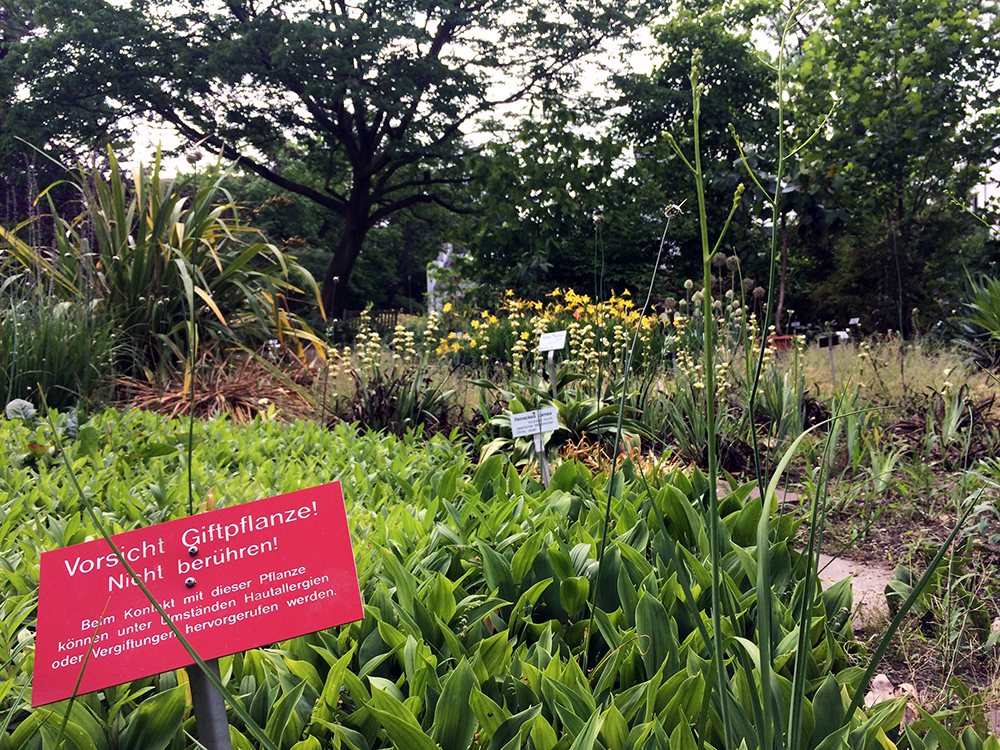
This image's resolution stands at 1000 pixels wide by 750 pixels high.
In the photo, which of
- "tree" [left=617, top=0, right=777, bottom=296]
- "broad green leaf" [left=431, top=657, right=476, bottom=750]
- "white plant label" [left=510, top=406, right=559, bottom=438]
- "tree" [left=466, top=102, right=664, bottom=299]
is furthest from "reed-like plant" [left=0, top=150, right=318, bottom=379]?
"tree" [left=617, top=0, right=777, bottom=296]

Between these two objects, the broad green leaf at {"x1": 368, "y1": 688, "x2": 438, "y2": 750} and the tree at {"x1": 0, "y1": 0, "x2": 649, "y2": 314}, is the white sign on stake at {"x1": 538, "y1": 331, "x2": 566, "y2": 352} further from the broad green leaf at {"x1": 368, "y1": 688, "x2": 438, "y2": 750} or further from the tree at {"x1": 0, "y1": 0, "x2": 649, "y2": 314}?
the tree at {"x1": 0, "y1": 0, "x2": 649, "y2": 314}

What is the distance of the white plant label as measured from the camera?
224 cm

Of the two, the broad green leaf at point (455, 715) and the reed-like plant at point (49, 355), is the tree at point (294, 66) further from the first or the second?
the broad green leaf at point (455, 715)

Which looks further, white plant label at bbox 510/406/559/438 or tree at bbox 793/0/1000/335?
tree at bbox 793/0/1000/335

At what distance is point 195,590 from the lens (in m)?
0.95

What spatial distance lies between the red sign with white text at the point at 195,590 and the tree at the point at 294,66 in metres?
14.3

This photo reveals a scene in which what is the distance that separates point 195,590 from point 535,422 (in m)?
1.44

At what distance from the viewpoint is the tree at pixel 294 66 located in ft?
45.6

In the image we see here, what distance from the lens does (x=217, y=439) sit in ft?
9.00

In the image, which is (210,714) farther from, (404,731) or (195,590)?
(404,731)

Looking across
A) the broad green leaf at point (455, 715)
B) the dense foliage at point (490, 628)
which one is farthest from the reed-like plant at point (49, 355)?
the broad green leaf at point (455, 715)

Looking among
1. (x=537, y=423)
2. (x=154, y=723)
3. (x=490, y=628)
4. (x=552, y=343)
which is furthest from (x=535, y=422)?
(x=154, y=723)

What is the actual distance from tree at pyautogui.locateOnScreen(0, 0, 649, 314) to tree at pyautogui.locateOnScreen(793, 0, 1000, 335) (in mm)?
5676

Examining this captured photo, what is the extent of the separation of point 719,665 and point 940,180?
12269mm
